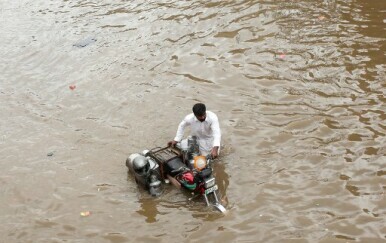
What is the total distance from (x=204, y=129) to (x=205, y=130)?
0.03m

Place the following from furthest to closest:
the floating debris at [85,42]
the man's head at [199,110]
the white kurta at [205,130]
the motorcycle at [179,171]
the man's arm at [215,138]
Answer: the floating debris at [85,42]
the white kurta at [205,130]
the man's arm at [215,138]
the man's head at [199,110]
the motorcycle at [179,171]

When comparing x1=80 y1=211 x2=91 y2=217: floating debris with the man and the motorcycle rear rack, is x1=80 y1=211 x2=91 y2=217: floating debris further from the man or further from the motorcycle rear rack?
the man

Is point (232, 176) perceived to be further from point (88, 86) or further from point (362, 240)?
point (88, 86)

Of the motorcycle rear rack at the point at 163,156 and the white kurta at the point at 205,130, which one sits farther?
the white kurta at the point at 205,130

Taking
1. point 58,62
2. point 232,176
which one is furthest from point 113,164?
point 58,62

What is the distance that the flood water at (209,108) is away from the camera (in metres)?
6.91

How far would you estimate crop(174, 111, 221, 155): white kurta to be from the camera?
7672mm

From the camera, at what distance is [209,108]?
32.3 ft

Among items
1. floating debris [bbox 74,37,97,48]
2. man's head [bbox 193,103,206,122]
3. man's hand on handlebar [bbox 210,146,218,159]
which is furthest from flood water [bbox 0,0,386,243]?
man's head [bbox 193,103,206,122]

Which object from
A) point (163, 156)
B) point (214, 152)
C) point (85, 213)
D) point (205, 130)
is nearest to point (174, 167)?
point (163, 156)

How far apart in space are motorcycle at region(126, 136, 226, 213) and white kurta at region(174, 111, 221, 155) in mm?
178

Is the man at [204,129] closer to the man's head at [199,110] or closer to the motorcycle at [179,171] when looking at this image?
the man's head at [199,110]

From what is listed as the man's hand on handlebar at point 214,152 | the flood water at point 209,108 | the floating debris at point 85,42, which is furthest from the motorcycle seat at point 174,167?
the floating debris at point 85,42

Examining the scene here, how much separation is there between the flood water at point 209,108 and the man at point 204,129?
0.46 m
